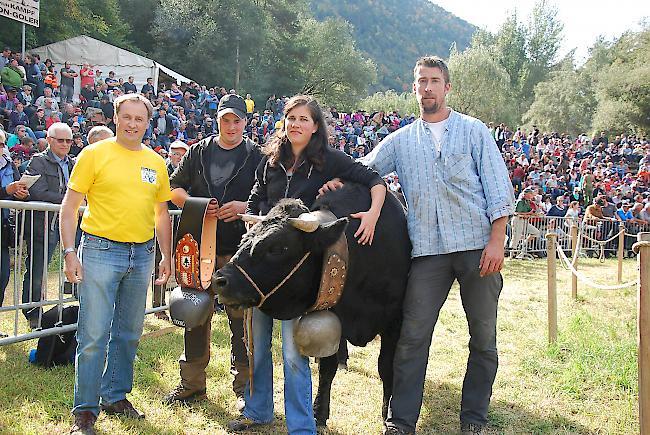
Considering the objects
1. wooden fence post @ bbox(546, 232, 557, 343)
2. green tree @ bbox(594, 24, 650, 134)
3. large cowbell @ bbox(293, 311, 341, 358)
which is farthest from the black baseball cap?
green tree @ bbox(594, 24, 650, 134)

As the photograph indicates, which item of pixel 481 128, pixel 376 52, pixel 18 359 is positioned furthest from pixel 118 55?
pixel 376 52

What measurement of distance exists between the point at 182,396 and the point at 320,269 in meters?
1.65

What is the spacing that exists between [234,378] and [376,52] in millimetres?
128691

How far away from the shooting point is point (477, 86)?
5569 cm

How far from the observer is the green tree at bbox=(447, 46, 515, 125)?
181 feet

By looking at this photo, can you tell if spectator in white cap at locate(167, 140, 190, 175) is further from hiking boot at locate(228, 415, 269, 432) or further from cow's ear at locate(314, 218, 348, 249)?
cow's ear at locate(314, 218, 348, 249)

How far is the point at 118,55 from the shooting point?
85.5ft

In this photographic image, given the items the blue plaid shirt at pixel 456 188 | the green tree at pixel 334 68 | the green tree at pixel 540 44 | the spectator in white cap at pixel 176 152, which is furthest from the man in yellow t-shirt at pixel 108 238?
the green tree at pixel 540 44

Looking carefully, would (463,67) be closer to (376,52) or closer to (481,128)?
(481,128)

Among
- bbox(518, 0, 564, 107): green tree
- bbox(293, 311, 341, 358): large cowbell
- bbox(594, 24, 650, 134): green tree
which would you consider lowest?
bbox(293, 311, 341, 358): large cowbell

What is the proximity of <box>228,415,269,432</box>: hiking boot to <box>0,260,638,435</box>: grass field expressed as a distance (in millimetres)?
88

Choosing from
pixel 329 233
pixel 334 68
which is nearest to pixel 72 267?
pixel 329 233

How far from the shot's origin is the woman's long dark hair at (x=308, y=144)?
12.6 feet

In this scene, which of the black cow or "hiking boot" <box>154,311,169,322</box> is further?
"hiking boot" <box>154,311,169,322</box>
